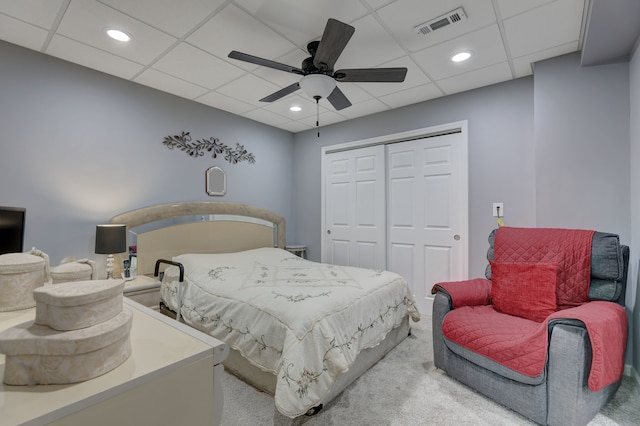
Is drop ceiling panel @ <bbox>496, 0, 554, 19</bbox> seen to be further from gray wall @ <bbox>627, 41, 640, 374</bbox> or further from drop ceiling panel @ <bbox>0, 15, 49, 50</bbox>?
drop ceiling panel @ <bbox>0, 15, 49, 50</bbox>

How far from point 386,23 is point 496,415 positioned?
269 cm

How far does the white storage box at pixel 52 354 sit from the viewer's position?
63cm

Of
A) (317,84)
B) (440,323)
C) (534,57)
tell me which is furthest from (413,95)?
(440,323)

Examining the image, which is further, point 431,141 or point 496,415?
point 431,141

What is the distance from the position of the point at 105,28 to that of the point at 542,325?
353cm

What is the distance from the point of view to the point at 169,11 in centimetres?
200

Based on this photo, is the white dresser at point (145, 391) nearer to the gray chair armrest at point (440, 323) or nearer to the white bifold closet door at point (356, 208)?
the gray chair armrest at point (440, 323)

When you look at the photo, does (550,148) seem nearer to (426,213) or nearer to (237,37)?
(426,213)

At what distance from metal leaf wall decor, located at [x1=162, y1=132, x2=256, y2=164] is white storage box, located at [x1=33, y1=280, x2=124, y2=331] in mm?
3043

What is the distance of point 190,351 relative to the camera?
2.64ft

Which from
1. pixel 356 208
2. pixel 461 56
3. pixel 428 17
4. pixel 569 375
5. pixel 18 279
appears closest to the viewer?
pixel 18 279

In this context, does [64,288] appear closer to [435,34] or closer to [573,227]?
[435,34]

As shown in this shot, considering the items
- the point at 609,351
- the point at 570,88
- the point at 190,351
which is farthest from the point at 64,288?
the point at 570,88

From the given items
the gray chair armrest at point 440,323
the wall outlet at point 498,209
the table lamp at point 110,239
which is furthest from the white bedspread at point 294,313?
the wall outlet at point 498,209
